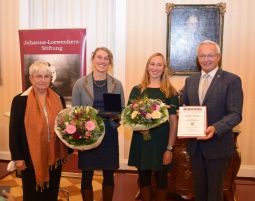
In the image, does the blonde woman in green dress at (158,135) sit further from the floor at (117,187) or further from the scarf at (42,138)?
the floor at (117,187)

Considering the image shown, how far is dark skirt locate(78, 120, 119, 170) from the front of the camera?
2891 millimetres

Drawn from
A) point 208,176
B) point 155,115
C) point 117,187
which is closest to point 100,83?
point 155,115

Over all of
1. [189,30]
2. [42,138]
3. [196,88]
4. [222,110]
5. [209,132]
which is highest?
[189,30]

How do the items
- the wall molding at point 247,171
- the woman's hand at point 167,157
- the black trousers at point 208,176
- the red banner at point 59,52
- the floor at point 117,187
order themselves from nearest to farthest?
the black trousers at point 208,176 < the woman's hand at point 167,157 < the floor at point 117,187 < the red banner at point 59,52 < the wall molding at point 247,171

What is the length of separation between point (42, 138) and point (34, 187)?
1.33 ft

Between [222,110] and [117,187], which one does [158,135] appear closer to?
[222,110]

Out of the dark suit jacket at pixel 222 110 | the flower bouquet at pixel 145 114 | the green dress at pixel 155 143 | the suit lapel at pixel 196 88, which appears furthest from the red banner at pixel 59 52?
the dark suit jacket at pixel 222 110

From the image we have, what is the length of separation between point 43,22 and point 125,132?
2.18m

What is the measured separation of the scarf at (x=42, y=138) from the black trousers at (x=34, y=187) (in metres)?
0.05

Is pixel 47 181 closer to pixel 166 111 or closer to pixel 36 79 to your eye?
pixel 36 79

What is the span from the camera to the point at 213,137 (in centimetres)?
244

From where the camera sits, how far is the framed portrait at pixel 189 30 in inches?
174

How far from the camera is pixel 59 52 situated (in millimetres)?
4160

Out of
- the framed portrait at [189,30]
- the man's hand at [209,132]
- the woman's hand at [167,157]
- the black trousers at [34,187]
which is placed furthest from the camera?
the framed portrait at [189,30]
